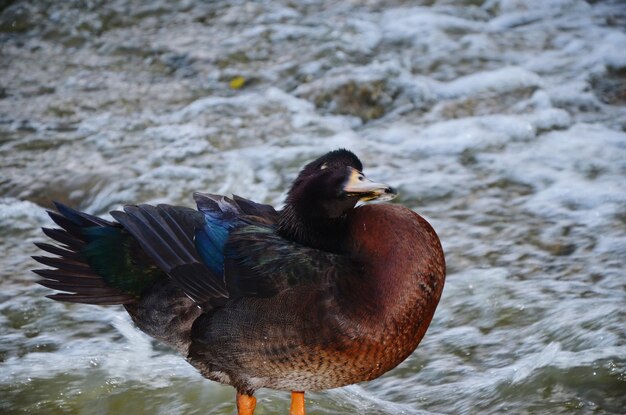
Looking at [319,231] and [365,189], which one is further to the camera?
[319,231]

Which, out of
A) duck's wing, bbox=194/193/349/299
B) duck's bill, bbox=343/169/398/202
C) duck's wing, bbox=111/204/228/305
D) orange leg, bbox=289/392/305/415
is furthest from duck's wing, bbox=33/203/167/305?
duck's bill, bbox=343/169/398/202

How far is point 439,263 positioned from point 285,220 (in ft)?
2.08

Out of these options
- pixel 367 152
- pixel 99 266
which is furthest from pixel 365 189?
pixel 367 152

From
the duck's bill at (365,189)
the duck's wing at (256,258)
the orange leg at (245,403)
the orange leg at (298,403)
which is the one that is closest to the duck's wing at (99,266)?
the duck's wing at (256,258)

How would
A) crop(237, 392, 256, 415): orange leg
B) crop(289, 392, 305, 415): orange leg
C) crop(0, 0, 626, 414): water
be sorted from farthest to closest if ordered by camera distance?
crop(0, 0, 626, 414): water, crop(289, 392, 305, 415): orange leg, crop(237, 392, 256, 415): orange leg

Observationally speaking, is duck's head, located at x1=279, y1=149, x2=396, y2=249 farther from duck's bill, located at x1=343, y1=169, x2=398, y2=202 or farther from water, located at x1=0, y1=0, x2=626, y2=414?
water, located at x1=0, y1=0, x2=626, y2=414

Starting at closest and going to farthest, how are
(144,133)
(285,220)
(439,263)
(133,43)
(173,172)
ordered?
(439,263)
(285,220)
(173,172)
(144,133)
(133,43)

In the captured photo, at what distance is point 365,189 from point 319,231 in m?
0.30

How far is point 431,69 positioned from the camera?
7.86m

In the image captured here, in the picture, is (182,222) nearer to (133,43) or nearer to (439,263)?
(439,263)

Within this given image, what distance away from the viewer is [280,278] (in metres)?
3.58

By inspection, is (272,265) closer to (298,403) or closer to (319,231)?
(319,231)

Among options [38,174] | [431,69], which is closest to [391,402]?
[38,174]

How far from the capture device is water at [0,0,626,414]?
4.36 meters
